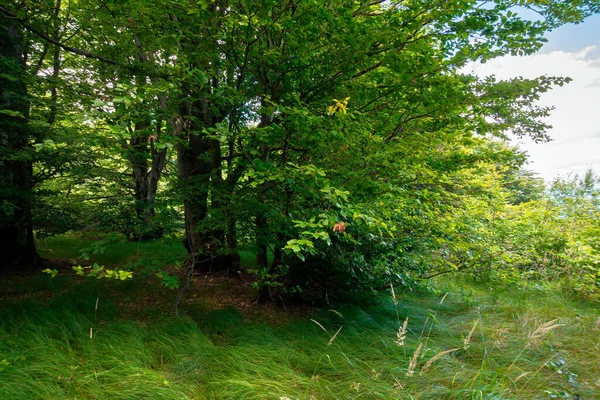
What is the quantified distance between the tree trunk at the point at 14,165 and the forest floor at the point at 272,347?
0.94 metres

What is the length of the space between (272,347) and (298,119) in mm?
2501

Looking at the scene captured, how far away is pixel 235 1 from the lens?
274cm

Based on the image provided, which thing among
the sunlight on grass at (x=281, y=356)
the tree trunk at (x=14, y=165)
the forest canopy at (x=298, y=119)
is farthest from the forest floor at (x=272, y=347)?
the tree trunk at (x=14, y=165)

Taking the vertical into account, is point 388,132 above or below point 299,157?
above

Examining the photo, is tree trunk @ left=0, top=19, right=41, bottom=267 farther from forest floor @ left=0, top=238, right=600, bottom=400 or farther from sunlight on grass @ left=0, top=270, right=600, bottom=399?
sunlight on grass @ left=0, top=270, right=600, bottom=399

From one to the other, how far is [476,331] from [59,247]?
10.0 metres

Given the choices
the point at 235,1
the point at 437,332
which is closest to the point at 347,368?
the point at 437,332

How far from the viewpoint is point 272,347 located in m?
2.94

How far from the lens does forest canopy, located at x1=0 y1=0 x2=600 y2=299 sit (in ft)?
8.81

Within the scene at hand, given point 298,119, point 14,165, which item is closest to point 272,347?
point 298,119

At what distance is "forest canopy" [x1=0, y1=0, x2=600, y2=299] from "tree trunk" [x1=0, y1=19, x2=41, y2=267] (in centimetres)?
4

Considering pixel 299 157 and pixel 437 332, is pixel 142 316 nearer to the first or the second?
pixel 299 157

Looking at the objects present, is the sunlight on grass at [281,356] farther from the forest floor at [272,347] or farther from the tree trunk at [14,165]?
the tree trunk at [14,165]

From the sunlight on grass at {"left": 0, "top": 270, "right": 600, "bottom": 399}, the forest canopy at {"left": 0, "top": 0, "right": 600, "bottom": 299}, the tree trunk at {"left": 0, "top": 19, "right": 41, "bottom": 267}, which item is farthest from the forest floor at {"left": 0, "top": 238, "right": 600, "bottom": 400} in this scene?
the tree trunk at {"left": 0, "top": 19, "right": 41, "bottom": 267}
